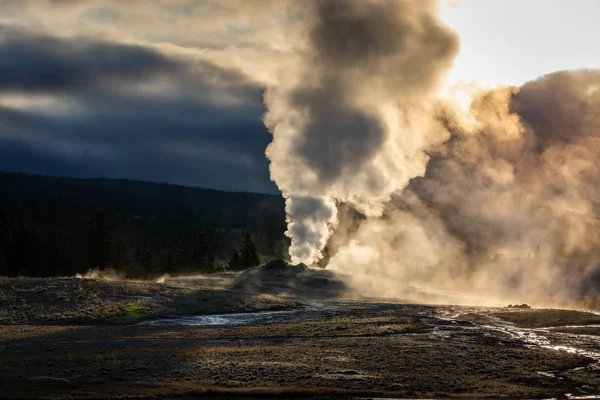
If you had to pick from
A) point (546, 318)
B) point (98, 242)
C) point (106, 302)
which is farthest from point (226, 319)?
point (98, 242)

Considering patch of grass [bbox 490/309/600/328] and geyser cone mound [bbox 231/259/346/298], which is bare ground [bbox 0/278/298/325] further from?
patch of grass [bbox 490/309/600/328]

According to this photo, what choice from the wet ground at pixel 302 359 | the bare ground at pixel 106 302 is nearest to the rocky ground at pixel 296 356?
the wet ground at pixel 302 359

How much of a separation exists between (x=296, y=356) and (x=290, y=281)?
42.7 meters

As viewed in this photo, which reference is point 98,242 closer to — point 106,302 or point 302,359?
point 106,302

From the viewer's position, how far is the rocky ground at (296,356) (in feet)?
83.0

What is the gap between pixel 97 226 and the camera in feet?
339

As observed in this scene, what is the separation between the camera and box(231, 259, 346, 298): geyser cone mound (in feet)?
229

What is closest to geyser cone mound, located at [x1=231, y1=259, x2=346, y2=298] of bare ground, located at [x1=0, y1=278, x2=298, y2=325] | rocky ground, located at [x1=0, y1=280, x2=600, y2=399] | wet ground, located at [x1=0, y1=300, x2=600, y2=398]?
bare ground, located at [x1=0, y1=278, x2=298, y2=325]

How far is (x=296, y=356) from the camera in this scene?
31312 millimetres

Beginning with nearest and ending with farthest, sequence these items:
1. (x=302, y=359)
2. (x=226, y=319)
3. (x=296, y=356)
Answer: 1. (x=302, y=359)
2. (x=296, y=356)
3. (x=226, y=319)

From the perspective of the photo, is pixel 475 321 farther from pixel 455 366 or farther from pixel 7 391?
pixel 7 391

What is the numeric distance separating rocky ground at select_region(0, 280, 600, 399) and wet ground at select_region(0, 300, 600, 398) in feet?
0.16

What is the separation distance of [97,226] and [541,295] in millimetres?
63437

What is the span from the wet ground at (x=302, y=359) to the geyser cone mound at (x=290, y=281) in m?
22.9
